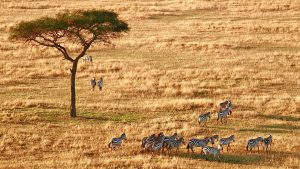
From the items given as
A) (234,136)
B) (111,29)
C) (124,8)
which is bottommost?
(234,136)

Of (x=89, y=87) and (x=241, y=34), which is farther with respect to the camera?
(x=241, y=34)

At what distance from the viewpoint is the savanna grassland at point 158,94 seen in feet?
78.2

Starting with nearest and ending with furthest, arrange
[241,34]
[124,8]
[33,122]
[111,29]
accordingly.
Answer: [33,122], [111,29], [241,34], [124,8]

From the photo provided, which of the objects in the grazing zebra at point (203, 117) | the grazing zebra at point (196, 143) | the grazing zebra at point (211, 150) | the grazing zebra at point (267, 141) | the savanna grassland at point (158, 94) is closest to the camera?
the grazing zebra at point (211, 150)

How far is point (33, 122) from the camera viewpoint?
29.2 metres

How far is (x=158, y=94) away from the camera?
3550cm

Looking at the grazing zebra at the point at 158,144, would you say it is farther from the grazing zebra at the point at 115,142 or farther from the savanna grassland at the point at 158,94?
the grazing zebra at the point at 115,142

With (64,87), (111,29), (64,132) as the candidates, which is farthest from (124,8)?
(64,132)

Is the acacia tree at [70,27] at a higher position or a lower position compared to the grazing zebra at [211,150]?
higher

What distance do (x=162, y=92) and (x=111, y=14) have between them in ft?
20.7

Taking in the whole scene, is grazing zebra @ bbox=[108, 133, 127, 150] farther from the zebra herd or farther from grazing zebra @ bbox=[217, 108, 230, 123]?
grazing zebra @ bbox=[217, 108, 230, 123]

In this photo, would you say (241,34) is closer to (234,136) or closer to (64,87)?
(64,87)

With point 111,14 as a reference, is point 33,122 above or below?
below

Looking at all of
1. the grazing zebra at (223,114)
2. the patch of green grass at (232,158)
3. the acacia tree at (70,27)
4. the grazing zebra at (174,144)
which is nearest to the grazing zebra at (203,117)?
the grazing zebra at (223,114)
